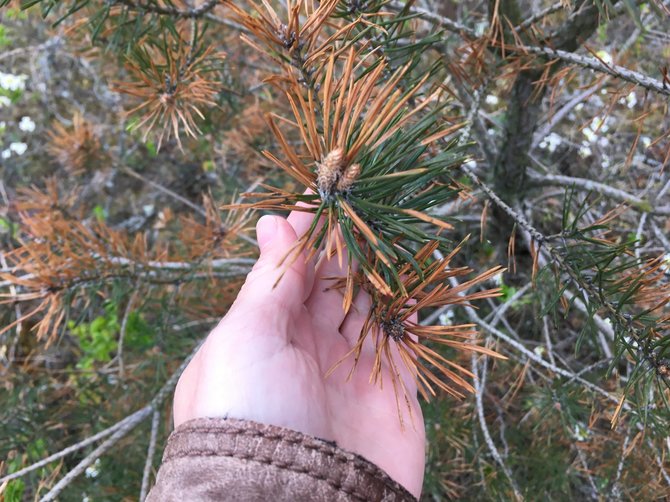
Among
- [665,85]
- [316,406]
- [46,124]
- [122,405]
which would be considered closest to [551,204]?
[665,85]

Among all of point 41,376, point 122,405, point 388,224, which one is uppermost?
point 388,224

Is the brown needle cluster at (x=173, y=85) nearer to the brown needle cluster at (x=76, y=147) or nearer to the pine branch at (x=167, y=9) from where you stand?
the pine branch at (x=167, y=9)

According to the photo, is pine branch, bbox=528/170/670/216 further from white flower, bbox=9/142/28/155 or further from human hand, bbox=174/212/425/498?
white flower, bbox=9/142/28/155

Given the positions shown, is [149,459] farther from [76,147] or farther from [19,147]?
[19,147]

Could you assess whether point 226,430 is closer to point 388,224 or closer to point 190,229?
point 388,224

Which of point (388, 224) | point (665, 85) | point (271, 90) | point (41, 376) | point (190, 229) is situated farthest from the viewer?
point (271, 90)

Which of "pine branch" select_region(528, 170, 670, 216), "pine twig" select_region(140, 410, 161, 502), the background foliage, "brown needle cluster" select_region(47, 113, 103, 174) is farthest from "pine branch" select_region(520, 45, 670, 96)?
"brown needle cluster" select_region(47, 113, 103, 174)
